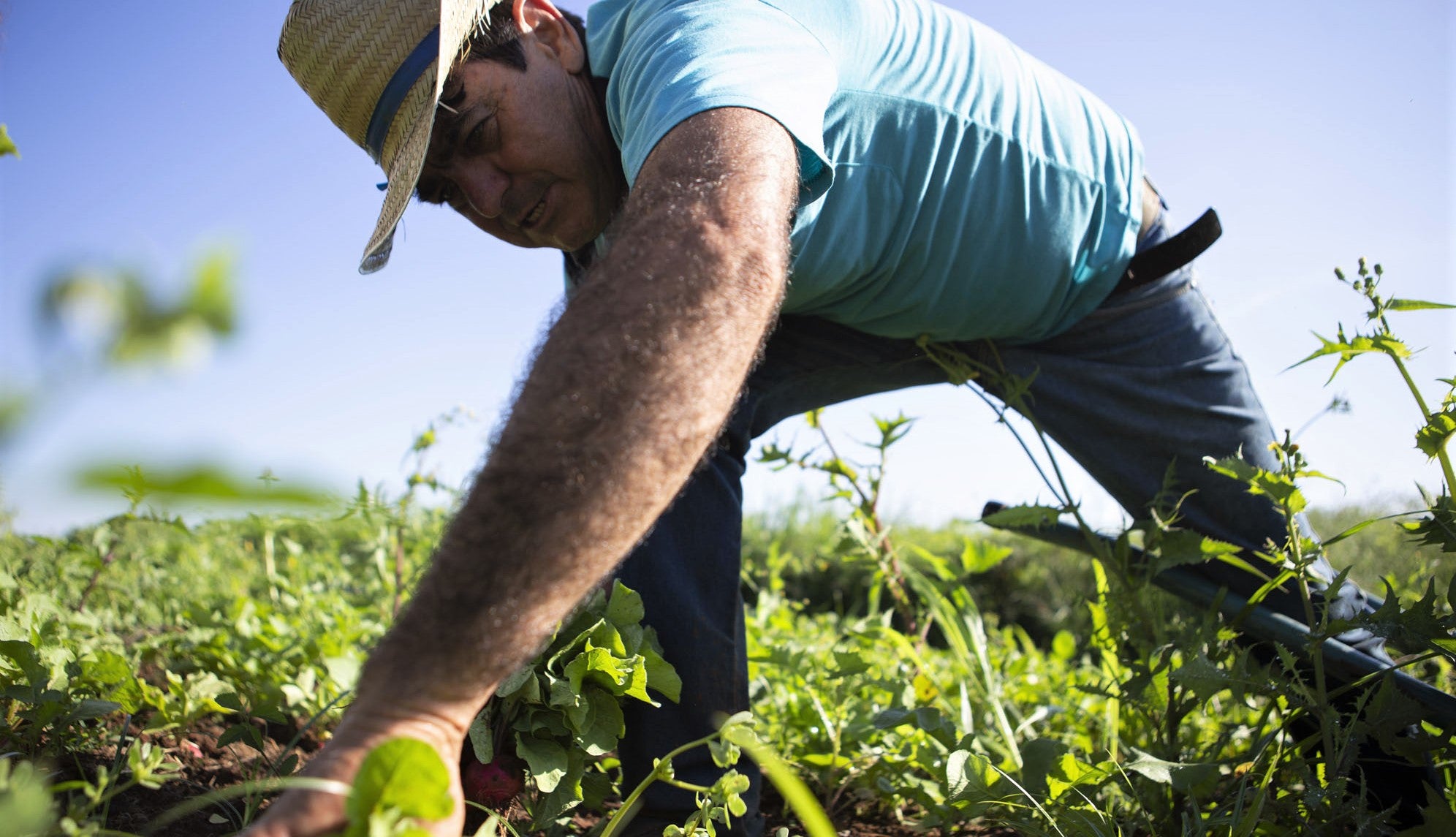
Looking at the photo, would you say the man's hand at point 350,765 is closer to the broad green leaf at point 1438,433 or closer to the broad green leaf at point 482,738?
the broad green leaf at point 482,738

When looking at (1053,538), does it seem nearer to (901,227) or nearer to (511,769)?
(901,227)

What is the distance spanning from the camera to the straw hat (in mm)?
1708

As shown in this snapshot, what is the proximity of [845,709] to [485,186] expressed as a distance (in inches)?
50.0

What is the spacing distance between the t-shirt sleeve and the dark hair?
0.39 metres

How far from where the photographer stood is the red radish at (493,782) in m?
1.42

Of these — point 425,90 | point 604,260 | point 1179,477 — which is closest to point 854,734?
point 1179,477

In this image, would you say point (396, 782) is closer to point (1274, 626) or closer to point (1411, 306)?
point (1411, 306)

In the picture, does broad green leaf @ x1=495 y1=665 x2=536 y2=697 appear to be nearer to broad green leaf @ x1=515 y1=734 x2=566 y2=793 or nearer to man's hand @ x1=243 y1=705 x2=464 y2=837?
broad green leaf @ x1=515 y1=734 x2=566 y2=793

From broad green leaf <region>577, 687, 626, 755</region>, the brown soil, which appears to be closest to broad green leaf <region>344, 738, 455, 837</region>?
the brown soil

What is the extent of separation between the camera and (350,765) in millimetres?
781

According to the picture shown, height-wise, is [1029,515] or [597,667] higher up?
[1029,515]

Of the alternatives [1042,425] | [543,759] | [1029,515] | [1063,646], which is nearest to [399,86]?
[543,759]

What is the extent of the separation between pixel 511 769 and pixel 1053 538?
48.3 inches

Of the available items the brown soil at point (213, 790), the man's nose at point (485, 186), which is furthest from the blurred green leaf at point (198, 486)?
the man's nose at point (485, 186)
